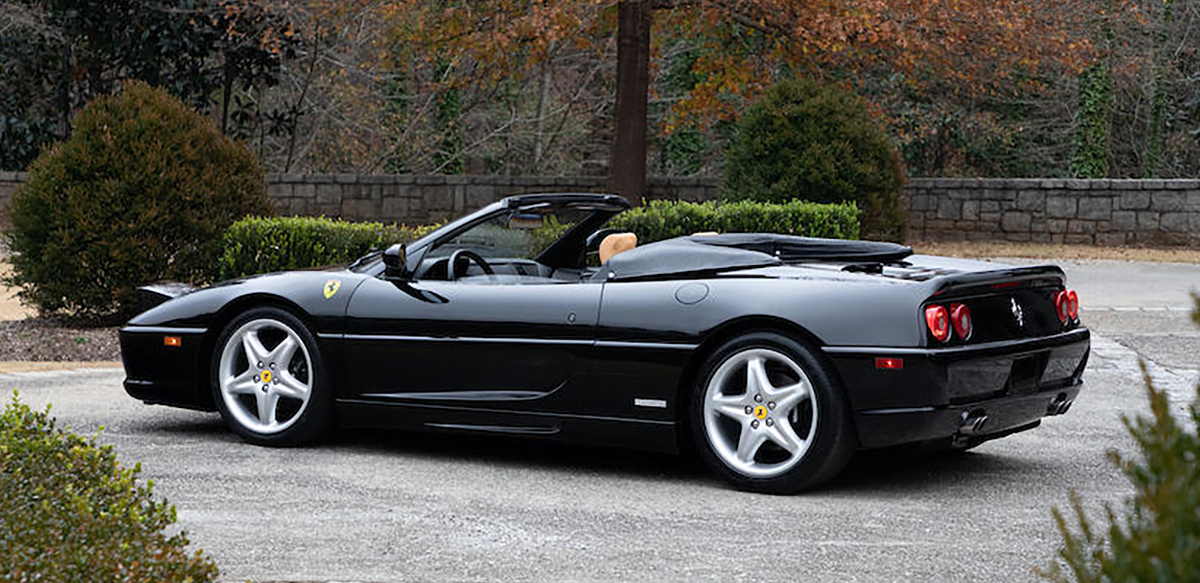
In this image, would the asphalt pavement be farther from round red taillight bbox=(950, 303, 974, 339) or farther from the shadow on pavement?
round red taillight bbox=(950, 303, 974, 339)

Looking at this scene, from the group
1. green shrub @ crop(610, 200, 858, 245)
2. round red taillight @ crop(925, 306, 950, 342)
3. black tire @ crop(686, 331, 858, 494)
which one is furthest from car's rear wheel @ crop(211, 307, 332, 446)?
green shrub @ crop(610, 200, 858, 245)

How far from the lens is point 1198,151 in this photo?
→ 105ft

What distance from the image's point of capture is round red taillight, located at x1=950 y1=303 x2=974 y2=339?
5.95 metres

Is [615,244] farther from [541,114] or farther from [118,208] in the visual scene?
[541,114]

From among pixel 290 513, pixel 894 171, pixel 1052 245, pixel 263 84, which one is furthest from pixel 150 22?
pixel 290 513

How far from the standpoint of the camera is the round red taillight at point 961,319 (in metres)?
5.95

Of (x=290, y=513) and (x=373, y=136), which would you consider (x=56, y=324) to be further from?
(x=373, y=136)

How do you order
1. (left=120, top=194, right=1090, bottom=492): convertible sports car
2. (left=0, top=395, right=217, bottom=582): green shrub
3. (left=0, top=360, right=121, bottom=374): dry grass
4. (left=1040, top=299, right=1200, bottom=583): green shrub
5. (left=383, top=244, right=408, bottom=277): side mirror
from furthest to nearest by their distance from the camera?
(left=0, top=360, right=121, bottom=374): dry grass < (left=383, top=244, right=408, bottom=277): side mirror < (left=120, top=194, right=1090, bottom=492): convertible sports car < (left=0, top=395, right=217, bottom=582): green shrub < (left=1040, top=299, right=1200, bottom=583): green shrub

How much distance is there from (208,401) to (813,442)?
9.98 feet

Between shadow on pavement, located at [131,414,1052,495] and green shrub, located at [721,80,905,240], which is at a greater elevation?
green shrub, located at [721,80,905,240]

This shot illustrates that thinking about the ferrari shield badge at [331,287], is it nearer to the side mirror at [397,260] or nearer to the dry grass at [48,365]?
the side mirror at [397,260]

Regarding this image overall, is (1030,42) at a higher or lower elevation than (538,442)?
higher

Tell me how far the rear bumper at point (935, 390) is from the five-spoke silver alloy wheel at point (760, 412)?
20 centimetres

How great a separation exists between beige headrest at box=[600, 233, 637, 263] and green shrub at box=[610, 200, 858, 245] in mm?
3759
